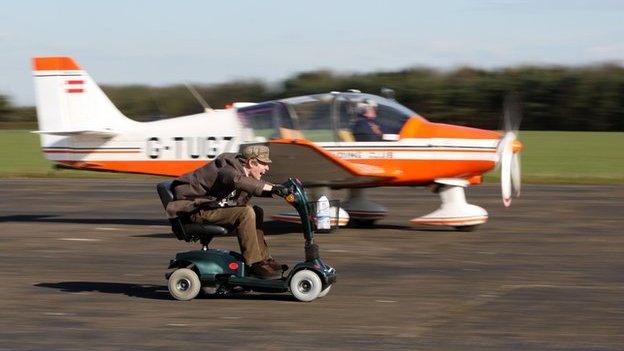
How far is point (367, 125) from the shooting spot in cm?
1507

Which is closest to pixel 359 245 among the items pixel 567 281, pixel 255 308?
pixel 567 281

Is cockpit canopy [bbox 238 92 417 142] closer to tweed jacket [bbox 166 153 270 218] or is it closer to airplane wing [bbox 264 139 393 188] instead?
airplane wing [bbox 264 139 393 188]

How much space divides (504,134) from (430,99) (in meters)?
38.5

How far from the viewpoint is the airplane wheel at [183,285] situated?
9.39 meters

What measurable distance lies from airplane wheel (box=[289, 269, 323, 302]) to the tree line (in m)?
39.9

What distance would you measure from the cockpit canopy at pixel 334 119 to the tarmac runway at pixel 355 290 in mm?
1345

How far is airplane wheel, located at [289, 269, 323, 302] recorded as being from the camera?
9.19 m

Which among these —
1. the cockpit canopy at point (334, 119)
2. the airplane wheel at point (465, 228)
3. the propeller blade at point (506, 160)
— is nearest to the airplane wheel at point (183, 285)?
the cockpit canopy at point (334, 119)

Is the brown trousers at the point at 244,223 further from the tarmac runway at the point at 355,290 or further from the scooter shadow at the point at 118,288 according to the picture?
the scooter shadow at the point at 118,288

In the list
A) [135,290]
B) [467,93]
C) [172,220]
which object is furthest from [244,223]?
[467,93]

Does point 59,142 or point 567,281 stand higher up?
point 59,142

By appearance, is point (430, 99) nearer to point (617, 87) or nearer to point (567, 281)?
point (617, 87)

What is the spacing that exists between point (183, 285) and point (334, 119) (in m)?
6.12

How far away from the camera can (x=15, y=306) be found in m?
9.27
